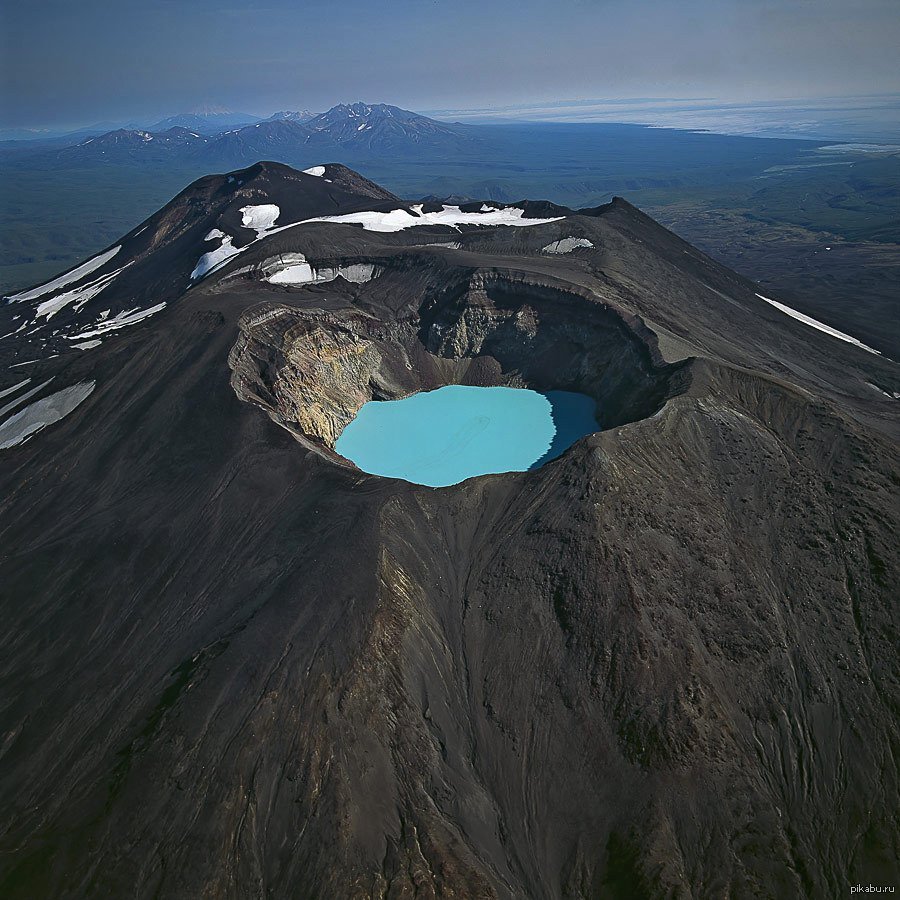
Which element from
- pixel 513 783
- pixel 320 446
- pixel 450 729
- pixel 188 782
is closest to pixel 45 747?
pixel 188 782

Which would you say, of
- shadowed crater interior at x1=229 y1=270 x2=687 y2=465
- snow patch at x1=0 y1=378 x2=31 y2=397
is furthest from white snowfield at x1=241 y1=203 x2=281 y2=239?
snow patch at x1=0 y1=378 x2=31 y2=397

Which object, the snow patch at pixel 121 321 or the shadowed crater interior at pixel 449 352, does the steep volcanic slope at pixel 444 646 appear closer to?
the shadowed crater interior at pixel 449 352

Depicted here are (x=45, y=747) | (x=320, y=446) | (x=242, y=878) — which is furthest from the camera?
(x=320, y=446)

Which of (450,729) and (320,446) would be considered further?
(320,446)

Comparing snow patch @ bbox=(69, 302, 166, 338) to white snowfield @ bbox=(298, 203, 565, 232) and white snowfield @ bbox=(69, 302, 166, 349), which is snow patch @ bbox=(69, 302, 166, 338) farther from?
white snowfield @ bbox=(298, 203, 565, 232)

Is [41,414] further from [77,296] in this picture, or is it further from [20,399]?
[77,296]

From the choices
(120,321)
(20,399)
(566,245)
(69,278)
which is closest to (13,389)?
(20,399)

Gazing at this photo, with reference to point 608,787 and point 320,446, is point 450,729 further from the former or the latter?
point 320,446
